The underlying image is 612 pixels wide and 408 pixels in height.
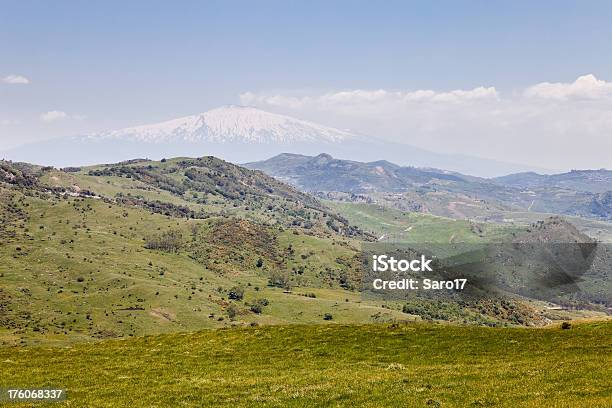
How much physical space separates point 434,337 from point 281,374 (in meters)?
20.4

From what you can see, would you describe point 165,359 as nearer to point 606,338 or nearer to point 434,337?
point 434,337

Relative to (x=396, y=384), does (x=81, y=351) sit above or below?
below

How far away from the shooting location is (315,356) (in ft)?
158

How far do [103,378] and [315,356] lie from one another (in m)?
19.3

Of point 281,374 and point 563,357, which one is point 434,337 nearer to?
point 563,357

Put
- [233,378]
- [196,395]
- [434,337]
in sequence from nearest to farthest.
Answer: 1. [196,395]
2. [233,378]
3. [434,337]

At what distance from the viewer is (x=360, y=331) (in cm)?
5959

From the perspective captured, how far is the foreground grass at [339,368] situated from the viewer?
30.0 m

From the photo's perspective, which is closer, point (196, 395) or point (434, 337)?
point (196, 395)

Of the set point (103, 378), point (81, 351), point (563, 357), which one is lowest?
point (81, 351)

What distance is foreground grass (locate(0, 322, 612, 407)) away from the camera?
30.0 metres

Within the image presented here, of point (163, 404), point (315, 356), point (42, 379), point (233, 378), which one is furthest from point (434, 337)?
point (42, 379)

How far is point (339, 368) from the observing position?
41.3m

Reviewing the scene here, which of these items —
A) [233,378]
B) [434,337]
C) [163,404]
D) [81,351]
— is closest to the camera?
[163,404]
